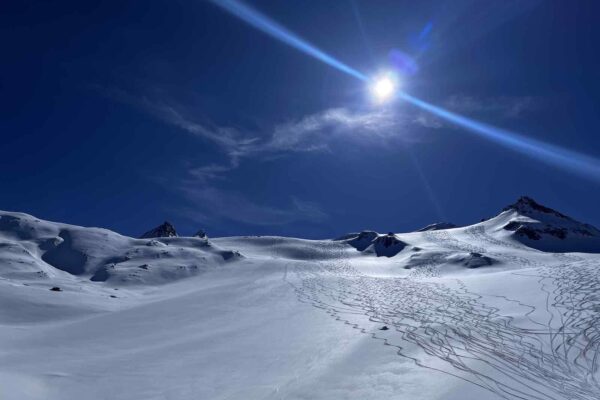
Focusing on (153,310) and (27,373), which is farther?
(153,310)

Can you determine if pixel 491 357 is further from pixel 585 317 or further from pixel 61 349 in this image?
pixel 61 349

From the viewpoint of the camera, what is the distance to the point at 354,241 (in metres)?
76.5

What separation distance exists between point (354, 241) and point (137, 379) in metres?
70.9

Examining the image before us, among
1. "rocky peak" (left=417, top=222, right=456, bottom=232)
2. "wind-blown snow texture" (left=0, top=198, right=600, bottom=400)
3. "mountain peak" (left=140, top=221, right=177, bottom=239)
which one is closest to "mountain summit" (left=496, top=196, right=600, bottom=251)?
"rocky peak" (left=417, top=222, right=456, bottom=232)

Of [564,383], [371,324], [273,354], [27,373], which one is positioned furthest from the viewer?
[371,324]

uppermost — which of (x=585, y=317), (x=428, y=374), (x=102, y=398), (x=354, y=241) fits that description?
(x=354, y=241)

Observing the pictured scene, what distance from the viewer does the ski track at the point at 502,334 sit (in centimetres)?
602

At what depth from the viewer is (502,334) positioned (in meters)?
8.76

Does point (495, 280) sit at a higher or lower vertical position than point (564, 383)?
higher

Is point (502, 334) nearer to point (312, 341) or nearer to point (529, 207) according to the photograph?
point (312, 341)

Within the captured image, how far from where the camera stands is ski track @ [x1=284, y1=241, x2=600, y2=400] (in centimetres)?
602

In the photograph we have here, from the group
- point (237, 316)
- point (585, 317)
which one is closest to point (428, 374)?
point (585, 317)

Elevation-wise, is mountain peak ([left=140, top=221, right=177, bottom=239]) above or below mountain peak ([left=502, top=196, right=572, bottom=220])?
below

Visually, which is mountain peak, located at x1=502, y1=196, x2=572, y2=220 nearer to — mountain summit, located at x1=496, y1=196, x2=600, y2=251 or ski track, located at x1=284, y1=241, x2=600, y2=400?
mountain summit, located at x1=496, y1=196, x2=600, y2=251
